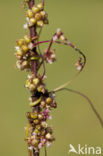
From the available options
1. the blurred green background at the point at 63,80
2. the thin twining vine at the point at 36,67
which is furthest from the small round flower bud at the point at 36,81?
the blurred green background at the point at 63,80

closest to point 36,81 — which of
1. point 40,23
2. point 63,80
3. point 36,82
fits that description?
point 36,82

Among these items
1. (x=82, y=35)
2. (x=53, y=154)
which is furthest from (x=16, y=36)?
(x=53, y=154)

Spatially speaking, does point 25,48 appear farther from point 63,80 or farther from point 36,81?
point 63,80

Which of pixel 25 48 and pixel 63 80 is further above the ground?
pixel 63 80

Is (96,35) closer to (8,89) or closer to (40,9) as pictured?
(8,89)

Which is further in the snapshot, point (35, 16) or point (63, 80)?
point (63, 80)

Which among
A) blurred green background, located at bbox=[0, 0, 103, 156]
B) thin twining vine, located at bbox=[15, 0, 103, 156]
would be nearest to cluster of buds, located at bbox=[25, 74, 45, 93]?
thin twining vine, located at bbox=[15, 0, 103, 156]
